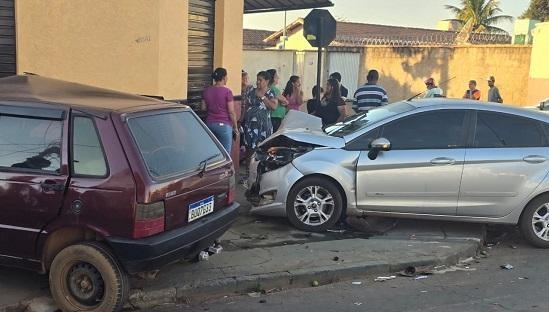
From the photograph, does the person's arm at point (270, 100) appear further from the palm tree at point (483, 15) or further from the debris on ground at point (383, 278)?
the palm tree at point (483, 15)

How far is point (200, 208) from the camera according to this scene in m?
4.71

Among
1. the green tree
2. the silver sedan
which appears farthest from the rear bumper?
the green tree

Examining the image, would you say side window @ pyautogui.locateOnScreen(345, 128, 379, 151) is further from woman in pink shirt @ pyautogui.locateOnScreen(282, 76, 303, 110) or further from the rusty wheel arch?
woman in pink shirt @ pyautogui.locateOnScreen(282, 76, 303, 110)

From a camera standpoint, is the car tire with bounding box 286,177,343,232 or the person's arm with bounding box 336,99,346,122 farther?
the person's arm with bounding box 336,99,346,122

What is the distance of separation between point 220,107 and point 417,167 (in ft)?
9.85

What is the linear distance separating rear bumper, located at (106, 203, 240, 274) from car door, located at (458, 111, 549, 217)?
311cm

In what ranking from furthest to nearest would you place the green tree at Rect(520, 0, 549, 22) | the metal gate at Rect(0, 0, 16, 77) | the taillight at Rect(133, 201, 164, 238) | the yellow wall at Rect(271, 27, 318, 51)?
1. the green tree at Rect(520, 0, 549, 22)
2. the yellow wall at Rect(271, 27, 318, 51)
3. the metal gate at Rect(0, 0, 16, 77)
4. the taillight at Rect(133, 201, 164, 238)

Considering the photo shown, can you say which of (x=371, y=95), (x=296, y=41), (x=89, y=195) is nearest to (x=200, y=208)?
(x=89, y=195)

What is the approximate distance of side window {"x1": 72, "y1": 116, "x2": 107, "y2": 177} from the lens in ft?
13.8

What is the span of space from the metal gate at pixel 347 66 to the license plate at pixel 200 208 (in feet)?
64.6

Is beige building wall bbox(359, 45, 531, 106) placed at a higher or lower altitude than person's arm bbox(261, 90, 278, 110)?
higher

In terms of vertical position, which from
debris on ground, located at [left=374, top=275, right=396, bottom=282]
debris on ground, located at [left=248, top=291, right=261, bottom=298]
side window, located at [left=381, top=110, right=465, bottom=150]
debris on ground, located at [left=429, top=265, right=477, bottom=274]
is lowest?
debris on ground, located at [left=248, top=291, right=261, bottom=298]

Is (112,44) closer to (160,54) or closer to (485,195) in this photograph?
(160,54)

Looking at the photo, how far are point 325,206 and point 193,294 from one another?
2184 millimetres
